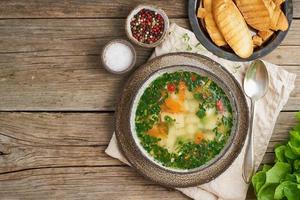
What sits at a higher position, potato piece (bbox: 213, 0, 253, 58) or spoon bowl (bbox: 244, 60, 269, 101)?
potato piece (bbox: 213, 0, 253, 58)

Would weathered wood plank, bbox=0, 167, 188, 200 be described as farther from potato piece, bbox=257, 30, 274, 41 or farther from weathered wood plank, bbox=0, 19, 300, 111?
potato piece, bbox=257, 30, 274, 41

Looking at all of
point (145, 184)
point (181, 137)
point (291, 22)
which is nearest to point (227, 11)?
point (291, 22)

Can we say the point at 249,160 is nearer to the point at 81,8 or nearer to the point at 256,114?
the point at 256,114

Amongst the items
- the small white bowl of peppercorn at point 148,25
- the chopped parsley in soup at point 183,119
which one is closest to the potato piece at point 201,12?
the small white bowl of peppercorn at point 148,25

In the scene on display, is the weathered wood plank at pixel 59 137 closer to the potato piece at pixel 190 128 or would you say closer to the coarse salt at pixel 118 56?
the coarse salt at pixel 118 56

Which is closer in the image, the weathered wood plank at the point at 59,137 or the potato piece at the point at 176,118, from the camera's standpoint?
the potato piece at the point at 176,118

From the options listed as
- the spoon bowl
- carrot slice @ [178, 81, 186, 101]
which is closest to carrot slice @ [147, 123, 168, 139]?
carrot slice @ [178, 81, 186, 101]
